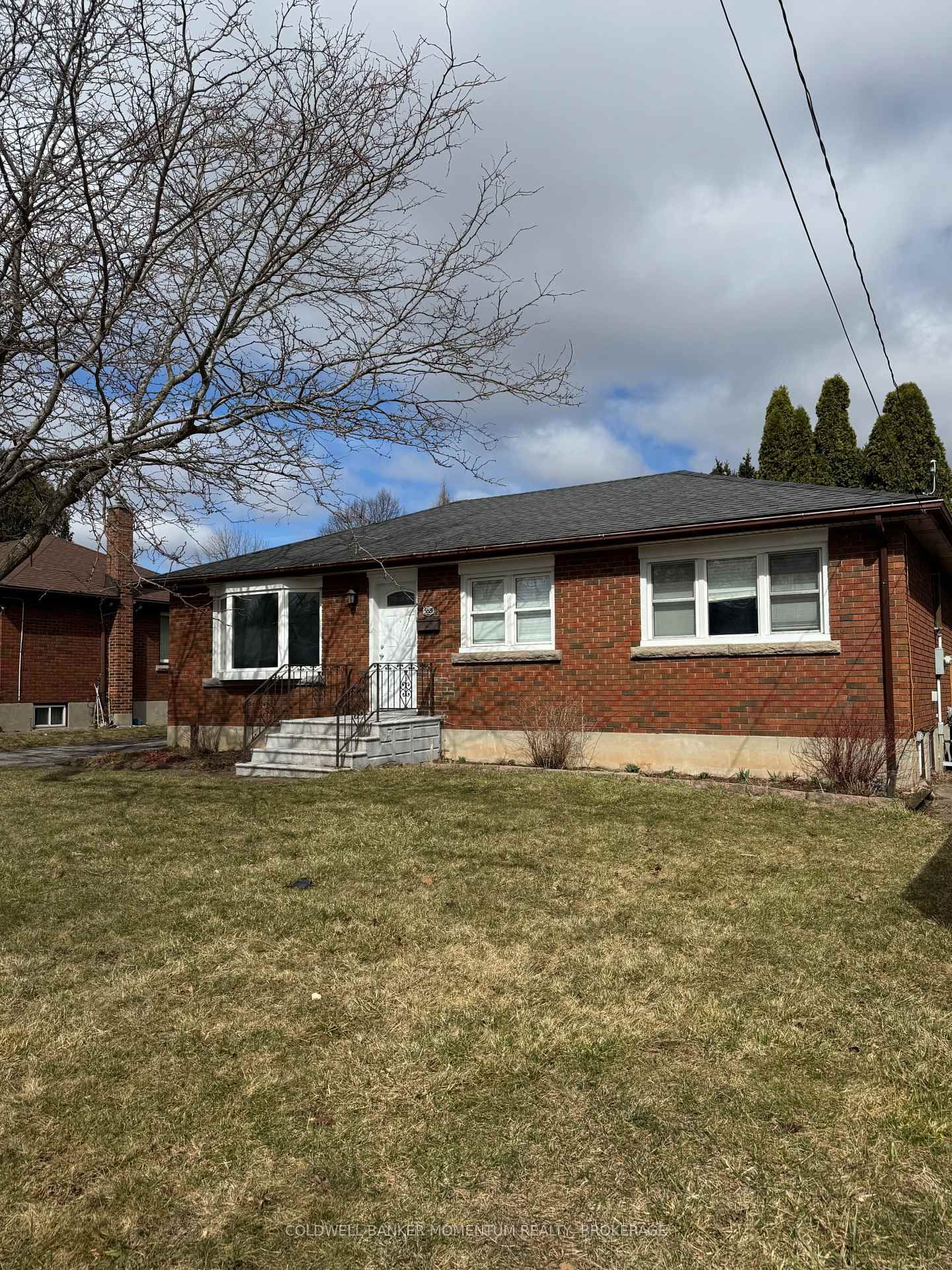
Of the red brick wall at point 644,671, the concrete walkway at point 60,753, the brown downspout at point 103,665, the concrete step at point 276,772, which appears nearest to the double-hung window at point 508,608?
the red brick wall at point 644,671

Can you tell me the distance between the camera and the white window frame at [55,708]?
72.9ft

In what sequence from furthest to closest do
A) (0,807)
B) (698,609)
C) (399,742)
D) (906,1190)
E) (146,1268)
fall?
(399,742)
(698,609)
(0,807)
(906,1190)
(146,1268)

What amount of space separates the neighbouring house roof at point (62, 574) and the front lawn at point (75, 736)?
3.39 m

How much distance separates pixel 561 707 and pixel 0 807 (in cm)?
729

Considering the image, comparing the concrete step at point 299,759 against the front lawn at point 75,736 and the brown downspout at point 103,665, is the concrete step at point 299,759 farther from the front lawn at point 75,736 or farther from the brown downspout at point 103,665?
the brown downspout at point 103,665

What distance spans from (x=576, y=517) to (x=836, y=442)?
19443 mm

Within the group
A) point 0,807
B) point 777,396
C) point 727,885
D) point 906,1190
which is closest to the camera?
point 906,1190

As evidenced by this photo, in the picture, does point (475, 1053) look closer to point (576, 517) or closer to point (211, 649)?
point (576, 517)

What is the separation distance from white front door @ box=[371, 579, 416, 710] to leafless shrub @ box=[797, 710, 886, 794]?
6.35 meters

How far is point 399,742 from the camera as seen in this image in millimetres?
12758

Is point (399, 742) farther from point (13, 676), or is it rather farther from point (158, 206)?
point (13, 676)

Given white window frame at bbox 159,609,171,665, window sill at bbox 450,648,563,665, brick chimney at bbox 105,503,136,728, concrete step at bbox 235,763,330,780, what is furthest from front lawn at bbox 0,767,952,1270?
white window frame at bbox 159,609,171,665

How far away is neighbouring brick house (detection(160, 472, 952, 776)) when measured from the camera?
1073 centimetres

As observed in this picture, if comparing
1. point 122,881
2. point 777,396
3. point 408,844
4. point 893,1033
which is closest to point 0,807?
point 122,881
